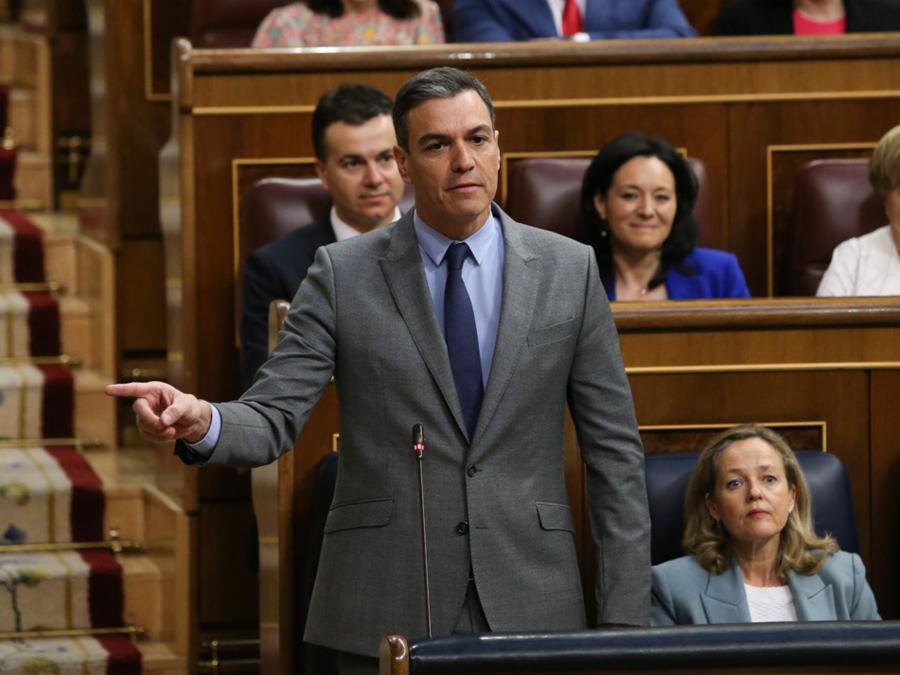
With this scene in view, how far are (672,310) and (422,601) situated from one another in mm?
404

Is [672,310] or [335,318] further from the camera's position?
[672,310]

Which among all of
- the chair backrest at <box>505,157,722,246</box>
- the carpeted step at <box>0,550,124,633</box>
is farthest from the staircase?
the chair backrest at <box>505,157,722,246</box>

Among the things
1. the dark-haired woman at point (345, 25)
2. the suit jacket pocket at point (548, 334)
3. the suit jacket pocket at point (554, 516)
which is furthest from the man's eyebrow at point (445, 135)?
the dark-haired woman at point (345, 25)

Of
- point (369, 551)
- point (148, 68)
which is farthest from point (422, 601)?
point (148, 68)

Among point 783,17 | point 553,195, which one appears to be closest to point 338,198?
point 553,195

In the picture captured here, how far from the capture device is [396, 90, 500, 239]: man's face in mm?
1033

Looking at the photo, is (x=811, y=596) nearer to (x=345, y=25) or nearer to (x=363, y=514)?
(x=363, y=514)

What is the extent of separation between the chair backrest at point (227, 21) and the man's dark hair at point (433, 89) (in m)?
1.09

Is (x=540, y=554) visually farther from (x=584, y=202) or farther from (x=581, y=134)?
(x=581, y=134)

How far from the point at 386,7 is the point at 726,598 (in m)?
0.92

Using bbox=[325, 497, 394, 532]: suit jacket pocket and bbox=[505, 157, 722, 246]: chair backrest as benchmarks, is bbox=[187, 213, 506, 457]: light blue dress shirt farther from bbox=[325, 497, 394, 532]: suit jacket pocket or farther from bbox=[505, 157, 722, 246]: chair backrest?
bbox=[505, 157, 722, 246]: chair backrest

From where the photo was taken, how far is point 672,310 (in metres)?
1.35

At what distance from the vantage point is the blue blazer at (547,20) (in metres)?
1.98

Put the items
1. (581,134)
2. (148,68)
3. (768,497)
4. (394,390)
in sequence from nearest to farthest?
(394,390) → (768,497) → (581,134) → (148,68)
